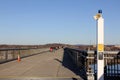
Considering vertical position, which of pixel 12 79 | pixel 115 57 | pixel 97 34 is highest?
pixel 97 34

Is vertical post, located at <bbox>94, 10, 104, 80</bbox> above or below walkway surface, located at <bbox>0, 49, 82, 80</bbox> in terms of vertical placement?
above

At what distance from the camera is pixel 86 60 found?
1502 centimetres

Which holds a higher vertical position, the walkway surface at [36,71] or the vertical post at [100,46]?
the vertical post at [100,46]

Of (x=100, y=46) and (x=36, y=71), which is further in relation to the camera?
(x=36, y=71)

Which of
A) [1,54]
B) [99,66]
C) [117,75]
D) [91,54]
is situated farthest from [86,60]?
[1,54]

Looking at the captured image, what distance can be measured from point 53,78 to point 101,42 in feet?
13.0

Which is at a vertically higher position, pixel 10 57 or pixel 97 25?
pixel 97 25

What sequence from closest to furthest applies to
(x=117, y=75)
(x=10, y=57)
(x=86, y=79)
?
Answer: (x=86, y=79) < (x=117, y=75) < (x=10, y=57)

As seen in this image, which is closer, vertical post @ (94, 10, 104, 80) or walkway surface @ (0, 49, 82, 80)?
vertical post @ (94, 10, 104, 80)

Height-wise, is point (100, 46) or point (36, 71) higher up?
point (100, 46)

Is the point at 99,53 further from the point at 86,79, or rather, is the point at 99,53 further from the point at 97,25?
the point at 86,79

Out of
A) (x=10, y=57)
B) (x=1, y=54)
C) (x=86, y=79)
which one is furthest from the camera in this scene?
(x=10, y=57)

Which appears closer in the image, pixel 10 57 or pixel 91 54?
pixel 91 54

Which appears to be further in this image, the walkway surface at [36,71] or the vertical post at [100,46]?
the walkway surface at [36,71]
